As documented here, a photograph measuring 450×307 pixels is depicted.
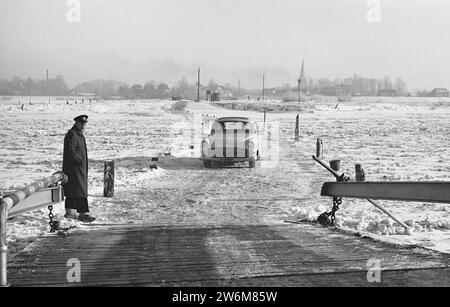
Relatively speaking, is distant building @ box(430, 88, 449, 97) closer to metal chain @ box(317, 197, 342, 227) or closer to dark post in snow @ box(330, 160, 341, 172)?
dark post in snow @ box(330, 160, 341, 172)

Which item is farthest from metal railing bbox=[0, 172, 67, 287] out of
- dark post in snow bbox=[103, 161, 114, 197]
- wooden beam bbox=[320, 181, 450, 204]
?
wooden beam bbox=[320, 181, 450, 204]

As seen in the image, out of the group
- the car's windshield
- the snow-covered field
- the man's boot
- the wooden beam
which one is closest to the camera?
the wooden beam

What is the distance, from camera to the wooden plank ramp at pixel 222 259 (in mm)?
5367

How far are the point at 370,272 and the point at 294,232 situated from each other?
2701 mm

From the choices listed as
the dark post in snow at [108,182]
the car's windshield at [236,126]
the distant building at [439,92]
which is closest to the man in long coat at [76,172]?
the dark post in snow at [108,182]

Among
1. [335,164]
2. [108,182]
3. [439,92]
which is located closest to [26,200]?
[108,182]

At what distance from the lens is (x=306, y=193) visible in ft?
42.6

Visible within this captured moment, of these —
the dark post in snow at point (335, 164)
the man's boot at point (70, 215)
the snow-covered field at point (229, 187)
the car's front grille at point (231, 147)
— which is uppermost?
the dark post in snow at point (335, 164)

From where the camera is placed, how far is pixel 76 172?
9008 mm

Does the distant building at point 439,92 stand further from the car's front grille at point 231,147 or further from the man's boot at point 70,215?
the man's boot at point 70,215

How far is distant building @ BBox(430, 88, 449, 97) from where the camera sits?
560 feet

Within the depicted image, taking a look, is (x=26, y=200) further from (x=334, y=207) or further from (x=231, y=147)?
(x=231, y=147)

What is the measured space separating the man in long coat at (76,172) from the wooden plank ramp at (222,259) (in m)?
0.93

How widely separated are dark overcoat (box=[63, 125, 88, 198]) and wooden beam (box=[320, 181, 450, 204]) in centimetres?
411
